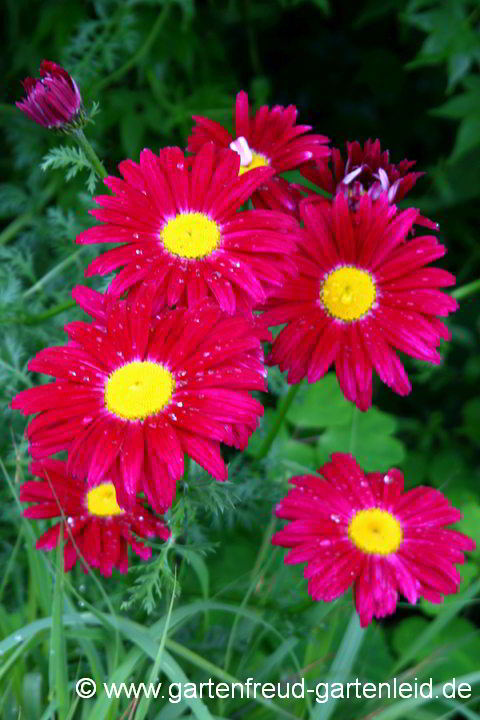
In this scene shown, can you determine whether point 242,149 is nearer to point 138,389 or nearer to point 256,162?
point 256,162

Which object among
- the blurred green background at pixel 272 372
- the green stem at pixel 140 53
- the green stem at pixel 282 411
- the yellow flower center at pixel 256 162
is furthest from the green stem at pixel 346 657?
the green stem at pixel 140 53

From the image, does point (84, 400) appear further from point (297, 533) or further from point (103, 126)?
point (103, 126)

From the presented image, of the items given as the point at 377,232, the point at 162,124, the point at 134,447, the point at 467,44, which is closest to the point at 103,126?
the point at 162,124

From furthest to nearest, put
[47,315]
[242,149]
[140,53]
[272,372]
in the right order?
[140,53]
[272,372]
[47,315]
[242,149]

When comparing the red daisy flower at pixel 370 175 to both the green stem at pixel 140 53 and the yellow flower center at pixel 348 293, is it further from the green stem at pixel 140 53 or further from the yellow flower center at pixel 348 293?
the green stem at pixel 140 53
